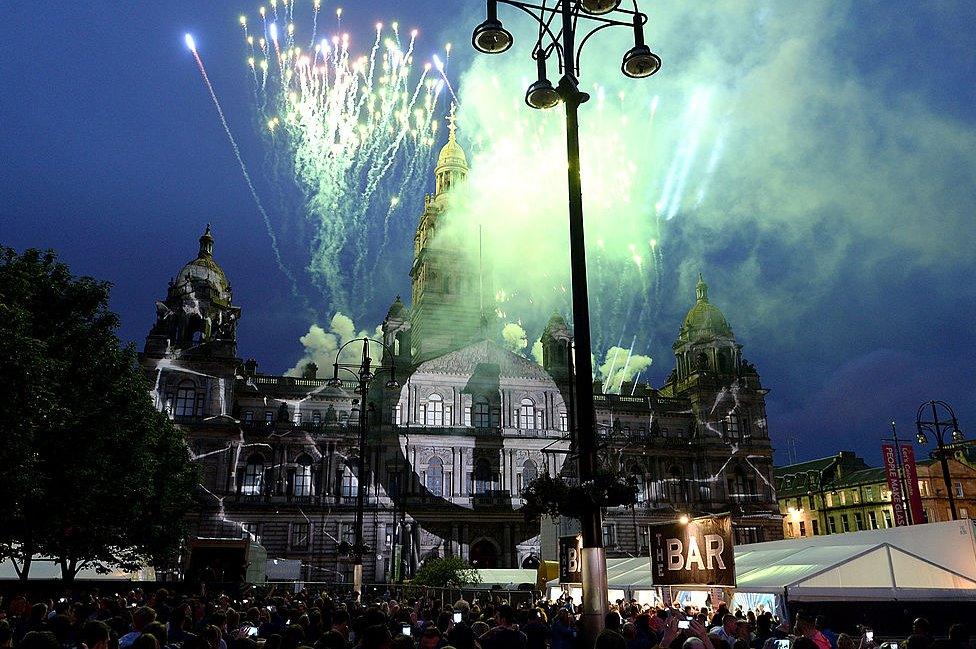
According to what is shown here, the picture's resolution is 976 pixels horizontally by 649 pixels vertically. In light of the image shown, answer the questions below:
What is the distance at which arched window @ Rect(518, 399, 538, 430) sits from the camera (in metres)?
62.6

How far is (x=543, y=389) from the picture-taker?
64.2 m

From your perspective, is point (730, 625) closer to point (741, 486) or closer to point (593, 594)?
point (593, 594)

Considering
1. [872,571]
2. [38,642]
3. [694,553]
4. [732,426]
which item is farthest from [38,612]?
[732,426]

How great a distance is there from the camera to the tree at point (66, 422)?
60.3 ft

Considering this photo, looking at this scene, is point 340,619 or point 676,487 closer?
point 340,619

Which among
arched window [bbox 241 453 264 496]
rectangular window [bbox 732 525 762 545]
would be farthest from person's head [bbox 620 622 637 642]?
rectangular window [bbox 732 525 762 545]

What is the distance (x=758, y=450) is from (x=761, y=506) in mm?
5233

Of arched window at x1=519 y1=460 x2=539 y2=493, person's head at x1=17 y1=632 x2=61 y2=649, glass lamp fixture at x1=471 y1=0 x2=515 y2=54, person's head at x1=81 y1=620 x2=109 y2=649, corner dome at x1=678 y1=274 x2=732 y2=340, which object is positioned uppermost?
corner dome at x1=678 y1=274 x2=732 y2=340

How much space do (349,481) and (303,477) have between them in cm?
378

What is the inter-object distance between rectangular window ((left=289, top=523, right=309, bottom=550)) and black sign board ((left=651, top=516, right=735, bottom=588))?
4514 centimetres

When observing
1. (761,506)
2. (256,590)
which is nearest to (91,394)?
(256,590)

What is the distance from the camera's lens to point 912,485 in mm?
44312

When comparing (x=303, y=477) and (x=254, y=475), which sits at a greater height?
(x=254, y=475)

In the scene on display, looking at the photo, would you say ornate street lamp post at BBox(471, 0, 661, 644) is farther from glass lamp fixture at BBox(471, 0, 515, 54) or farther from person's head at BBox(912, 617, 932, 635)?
person's head at BBox(912, 617, 932, 635)
